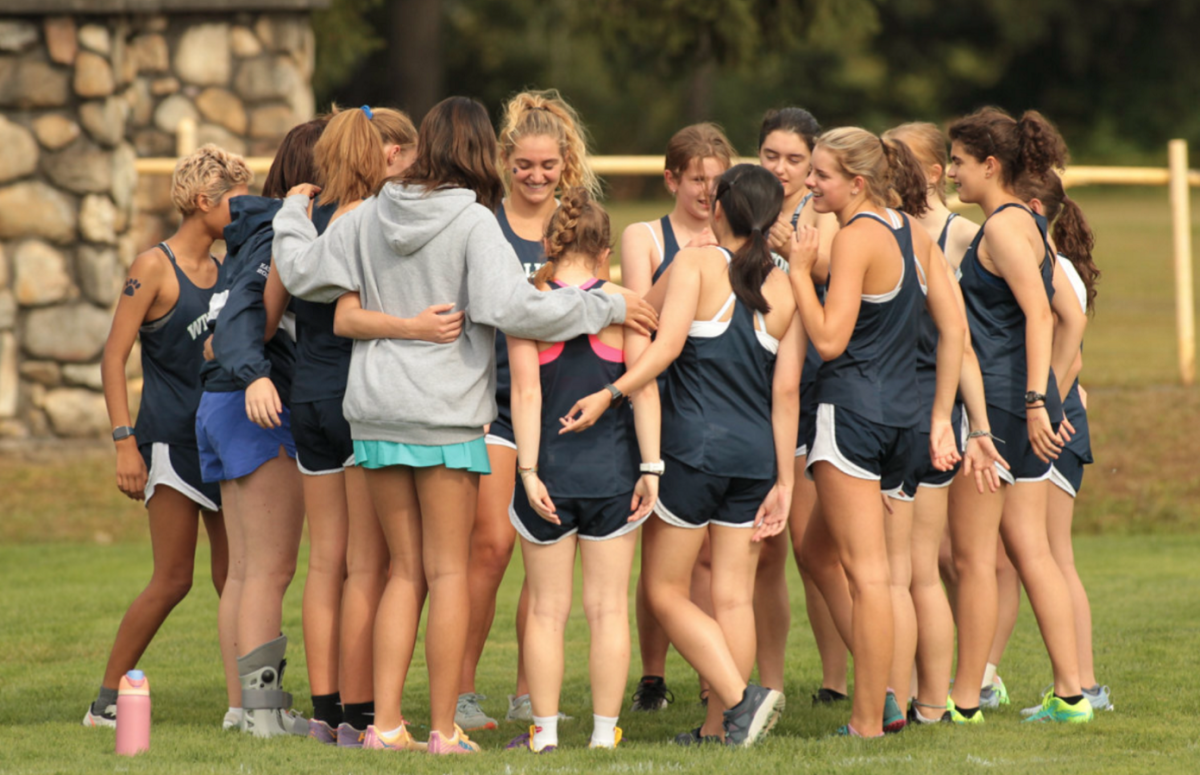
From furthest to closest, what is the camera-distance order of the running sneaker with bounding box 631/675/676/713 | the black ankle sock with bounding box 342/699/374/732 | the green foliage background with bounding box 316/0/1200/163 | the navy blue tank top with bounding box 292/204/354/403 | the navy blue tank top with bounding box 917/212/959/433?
the green foliage background with bounding box 316/0/1200/163 → the running sneaker with bounding box 631/675/676/713 → the navy blue tank top with bounding box 917/212/959/433 → the black ankle sock with bounding box 342/699/374/732 → the navy blue tank top with bounding box 292/204/354/403

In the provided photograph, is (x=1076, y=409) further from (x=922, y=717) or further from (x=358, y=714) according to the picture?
(x=358, y=714)

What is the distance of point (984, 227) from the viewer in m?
5.08

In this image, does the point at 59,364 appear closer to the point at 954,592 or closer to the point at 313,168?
the point at 313,168

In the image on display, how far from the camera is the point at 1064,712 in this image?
16.6ft

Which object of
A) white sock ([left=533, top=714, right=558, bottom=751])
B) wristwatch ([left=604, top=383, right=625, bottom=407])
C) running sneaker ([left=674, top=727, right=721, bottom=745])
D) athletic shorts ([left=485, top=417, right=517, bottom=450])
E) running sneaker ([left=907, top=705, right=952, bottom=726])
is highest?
wristwatch ([left=604, top=383, right=625, bottom=407])

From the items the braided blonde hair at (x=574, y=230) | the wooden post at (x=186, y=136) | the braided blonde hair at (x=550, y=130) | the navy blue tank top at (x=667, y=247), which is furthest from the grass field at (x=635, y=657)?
the wooden post at (x=186, y=136)

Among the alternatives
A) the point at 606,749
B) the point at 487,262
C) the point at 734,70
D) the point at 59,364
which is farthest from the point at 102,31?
the point at 606,749

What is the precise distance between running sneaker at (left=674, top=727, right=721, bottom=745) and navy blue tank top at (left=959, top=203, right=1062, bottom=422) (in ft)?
4.79

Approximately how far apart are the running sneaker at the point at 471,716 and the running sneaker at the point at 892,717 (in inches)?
53.5

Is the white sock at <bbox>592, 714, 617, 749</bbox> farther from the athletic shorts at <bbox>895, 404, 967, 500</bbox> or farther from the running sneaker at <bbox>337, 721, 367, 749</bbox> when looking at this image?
the athletic shorts at <bbox>895, 404, 967, 500</bbox>

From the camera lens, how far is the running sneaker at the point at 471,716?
17.3 feet

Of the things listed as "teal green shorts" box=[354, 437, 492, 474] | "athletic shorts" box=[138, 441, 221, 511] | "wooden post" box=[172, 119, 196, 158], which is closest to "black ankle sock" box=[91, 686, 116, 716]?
"athletic shorts" box=[138, 441, 221, 511]

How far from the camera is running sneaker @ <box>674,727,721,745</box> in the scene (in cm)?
468

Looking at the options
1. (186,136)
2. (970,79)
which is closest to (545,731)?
(186,136)
